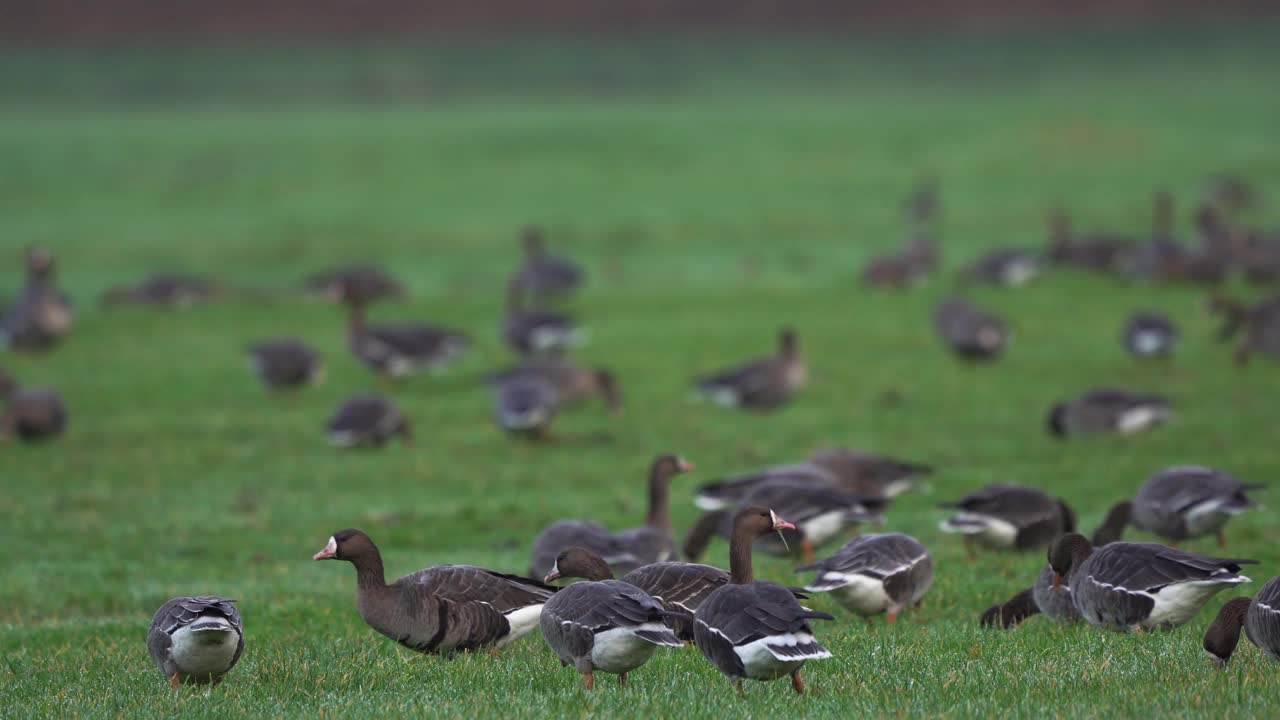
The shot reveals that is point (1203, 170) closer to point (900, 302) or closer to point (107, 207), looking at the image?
point (900, 302)

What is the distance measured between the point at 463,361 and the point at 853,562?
1965cm

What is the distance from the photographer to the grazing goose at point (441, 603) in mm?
11086

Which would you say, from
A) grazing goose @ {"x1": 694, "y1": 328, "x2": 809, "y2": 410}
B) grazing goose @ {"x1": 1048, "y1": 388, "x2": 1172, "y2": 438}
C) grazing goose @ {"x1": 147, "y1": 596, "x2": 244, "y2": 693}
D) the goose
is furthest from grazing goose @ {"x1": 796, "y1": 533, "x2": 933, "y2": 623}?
grazing goose @ {"x1": 694, "y1": 328, "x2": 809, "y2": 410}

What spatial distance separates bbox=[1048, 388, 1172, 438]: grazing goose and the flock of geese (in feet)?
0.09

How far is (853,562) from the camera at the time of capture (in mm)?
11938

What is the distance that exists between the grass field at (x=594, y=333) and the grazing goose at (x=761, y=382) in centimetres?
48

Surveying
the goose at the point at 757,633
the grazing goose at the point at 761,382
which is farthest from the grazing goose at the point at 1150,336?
the goose at the point at 757,633

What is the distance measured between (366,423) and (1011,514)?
1070cm

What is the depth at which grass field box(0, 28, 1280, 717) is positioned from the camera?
10.5m

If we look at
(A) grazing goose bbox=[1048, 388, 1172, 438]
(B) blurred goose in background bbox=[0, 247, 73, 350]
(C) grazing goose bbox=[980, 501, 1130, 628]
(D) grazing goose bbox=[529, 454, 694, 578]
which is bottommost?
(A) grazing goose bbox=[1048, 388, 1172, 438]

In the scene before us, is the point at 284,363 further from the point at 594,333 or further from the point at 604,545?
the point at 604,545

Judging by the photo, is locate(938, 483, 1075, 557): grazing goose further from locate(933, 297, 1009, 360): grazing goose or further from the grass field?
locate(933, 297, 1009, 360): grazing goose

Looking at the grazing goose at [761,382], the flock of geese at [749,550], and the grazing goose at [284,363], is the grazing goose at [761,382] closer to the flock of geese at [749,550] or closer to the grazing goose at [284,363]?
the flock of geese at [749,550]

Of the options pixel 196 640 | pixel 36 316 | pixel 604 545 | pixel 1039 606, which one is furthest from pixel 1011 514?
pixel 36 316
